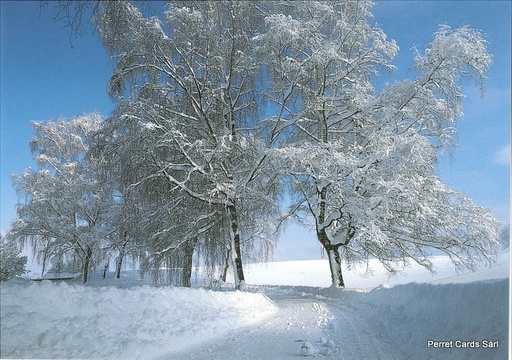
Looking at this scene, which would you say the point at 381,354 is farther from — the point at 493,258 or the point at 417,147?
the point at 493,258

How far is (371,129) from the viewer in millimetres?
6879

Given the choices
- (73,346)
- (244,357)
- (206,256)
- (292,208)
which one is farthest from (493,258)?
(73,346)

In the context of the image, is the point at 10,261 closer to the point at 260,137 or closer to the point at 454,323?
the point at 260,137

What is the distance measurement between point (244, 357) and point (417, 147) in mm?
4391

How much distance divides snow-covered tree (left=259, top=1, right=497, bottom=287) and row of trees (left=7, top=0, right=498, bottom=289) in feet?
0.10

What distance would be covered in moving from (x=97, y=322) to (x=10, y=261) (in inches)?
106

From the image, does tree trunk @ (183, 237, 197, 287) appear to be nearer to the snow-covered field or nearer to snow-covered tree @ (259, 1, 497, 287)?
snow-covered tree @ (259, 1, 497, 287)

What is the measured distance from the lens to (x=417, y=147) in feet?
18.3

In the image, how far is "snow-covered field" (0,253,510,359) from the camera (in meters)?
2.24

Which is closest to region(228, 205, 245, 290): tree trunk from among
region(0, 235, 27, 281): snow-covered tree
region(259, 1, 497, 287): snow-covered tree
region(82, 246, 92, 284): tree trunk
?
region(259, 1, 497, 287): snow-covered tree

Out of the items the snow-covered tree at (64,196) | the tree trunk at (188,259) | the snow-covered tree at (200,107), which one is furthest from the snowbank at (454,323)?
the snow-covered tree at (64,196)

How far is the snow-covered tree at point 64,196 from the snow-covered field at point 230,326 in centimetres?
259

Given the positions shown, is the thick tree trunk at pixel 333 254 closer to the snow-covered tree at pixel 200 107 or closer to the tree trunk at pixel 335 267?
the tree trunk at pixel 335 267

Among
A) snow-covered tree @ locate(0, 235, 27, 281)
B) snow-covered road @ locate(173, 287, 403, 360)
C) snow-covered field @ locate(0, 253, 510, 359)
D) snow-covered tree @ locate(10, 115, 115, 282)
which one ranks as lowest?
snow-covered road @ locate(173, 287, 403, 360)
